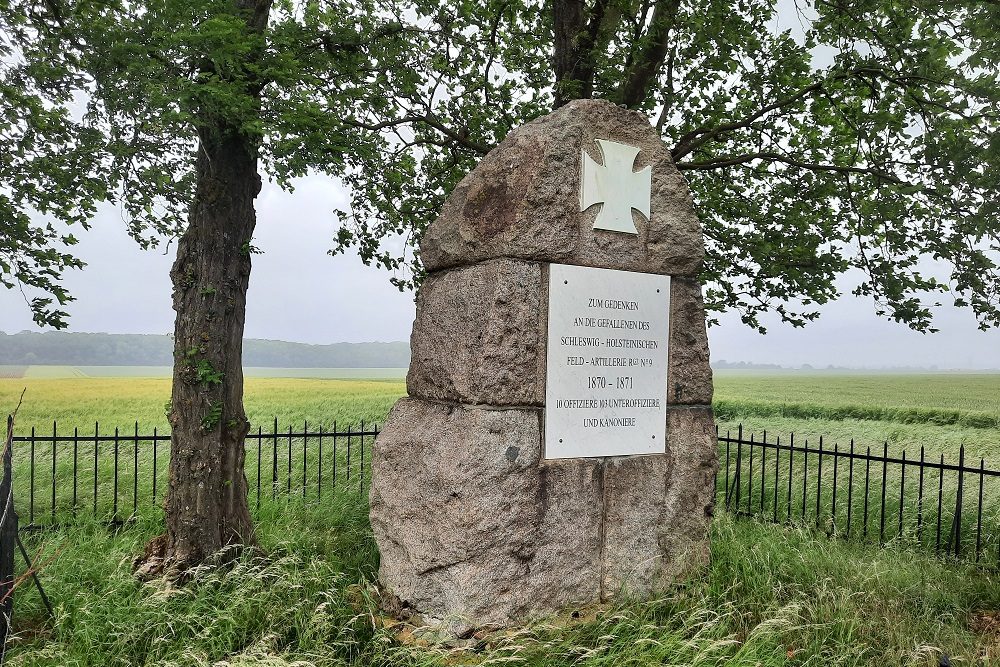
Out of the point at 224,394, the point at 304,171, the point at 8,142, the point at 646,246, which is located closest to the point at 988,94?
the point at 646,246

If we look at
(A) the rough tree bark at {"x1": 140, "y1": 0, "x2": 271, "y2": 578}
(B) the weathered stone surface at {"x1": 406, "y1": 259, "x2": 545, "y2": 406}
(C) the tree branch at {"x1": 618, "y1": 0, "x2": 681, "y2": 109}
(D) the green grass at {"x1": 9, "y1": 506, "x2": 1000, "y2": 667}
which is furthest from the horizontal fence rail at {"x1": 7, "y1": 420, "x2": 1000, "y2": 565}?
(C) the tree branch at {"x1": 618, "y1": 0, "x2": 681, "y2": 109}

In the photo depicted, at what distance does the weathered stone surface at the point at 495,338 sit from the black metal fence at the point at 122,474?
3.22 m

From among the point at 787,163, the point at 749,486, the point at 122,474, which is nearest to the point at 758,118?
the point at 787,163

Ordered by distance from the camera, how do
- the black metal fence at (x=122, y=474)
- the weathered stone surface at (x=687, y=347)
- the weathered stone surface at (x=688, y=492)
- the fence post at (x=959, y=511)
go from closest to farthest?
the weathered stone surface at (x=688, y=492) → the weathered stone surface at (x=687, y=347) → the fence post at (x=959, y=511) → the black metal fence at (x=122, y=474)

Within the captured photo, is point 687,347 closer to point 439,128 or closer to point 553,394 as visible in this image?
point 553,394

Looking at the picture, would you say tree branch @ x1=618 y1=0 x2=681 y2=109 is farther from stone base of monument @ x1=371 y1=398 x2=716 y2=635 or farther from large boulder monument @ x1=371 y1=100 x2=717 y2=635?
stone base of monument @ x1=371 y1=398 x2=716 y2=635

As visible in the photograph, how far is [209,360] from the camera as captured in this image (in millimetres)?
4816

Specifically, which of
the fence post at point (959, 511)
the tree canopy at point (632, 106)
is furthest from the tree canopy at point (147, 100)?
the fence post at point (959, 511)

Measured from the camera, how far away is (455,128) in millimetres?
7551

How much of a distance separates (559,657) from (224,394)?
10.0 feet

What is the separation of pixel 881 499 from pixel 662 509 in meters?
4.82

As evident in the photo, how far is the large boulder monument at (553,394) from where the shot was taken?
3.54 m

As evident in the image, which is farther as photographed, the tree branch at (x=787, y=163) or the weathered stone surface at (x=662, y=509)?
the tree branch at (x=787, y=163)

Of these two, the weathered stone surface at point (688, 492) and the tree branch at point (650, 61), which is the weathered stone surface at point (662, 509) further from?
the tree branch at point (650, 61)
